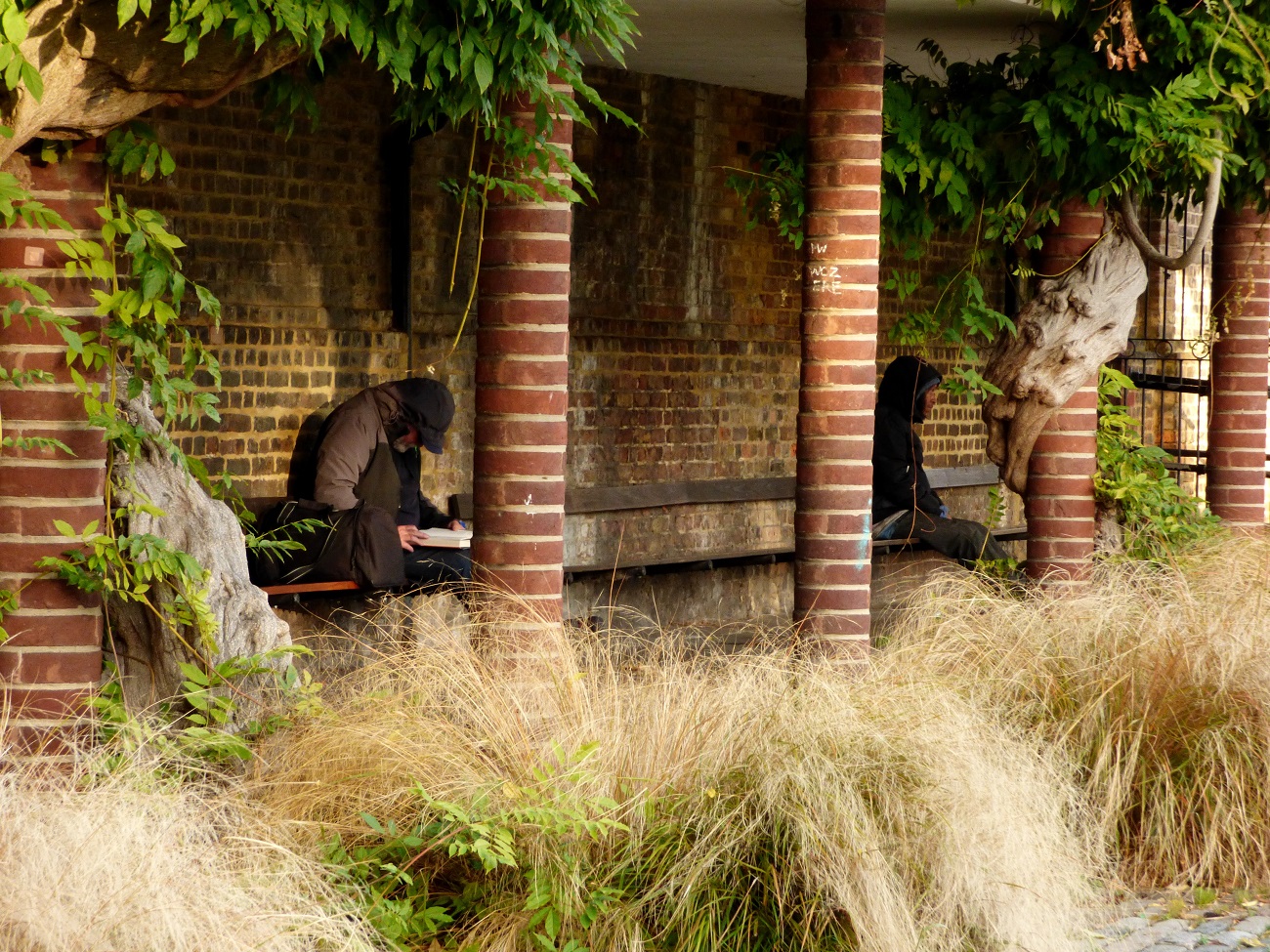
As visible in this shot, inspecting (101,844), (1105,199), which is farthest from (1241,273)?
(101,844)

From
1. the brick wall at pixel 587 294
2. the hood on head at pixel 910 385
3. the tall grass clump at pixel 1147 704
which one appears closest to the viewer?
the tall grass clump at pixel 1147 704

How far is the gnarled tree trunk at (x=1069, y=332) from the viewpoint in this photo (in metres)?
8.74

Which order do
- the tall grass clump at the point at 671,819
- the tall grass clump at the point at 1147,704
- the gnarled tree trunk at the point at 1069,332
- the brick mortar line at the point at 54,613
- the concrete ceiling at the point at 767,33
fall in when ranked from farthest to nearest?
the gnarled tree trunk at the point at 1069,332 → the concrete ceiling at the point at 767,33 → the tall grass clump at the point at 1147,704 → the brick mortar line at the point at 54,613 → the tall grass clump at the point at 671,819

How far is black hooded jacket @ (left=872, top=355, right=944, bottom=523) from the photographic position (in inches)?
388

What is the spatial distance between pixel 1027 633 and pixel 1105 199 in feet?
10.6

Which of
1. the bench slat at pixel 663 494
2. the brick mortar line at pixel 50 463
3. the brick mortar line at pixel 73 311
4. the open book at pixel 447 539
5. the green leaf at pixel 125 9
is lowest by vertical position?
the open book at pixel 447 539

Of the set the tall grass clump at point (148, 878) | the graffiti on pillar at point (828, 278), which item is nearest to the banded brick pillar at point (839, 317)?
the graffiti on pillar at point (828, 278)

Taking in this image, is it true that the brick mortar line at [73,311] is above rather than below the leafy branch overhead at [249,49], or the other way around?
below

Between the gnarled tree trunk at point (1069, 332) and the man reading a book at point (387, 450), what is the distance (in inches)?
123

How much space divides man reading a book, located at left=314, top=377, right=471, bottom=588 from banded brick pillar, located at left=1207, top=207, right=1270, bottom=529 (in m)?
5.53

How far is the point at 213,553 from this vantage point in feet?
18.5

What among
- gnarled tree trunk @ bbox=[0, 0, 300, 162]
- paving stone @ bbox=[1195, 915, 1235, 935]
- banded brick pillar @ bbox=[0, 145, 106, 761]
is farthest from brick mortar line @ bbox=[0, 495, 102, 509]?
paving stone @ bbox=[1195, 915, 1235, 935]

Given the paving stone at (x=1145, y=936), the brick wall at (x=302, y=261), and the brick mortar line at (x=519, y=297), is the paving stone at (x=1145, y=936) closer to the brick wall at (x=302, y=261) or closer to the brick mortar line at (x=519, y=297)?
the brick mortar line at (x=519, y=297)

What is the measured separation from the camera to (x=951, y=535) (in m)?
9.76
